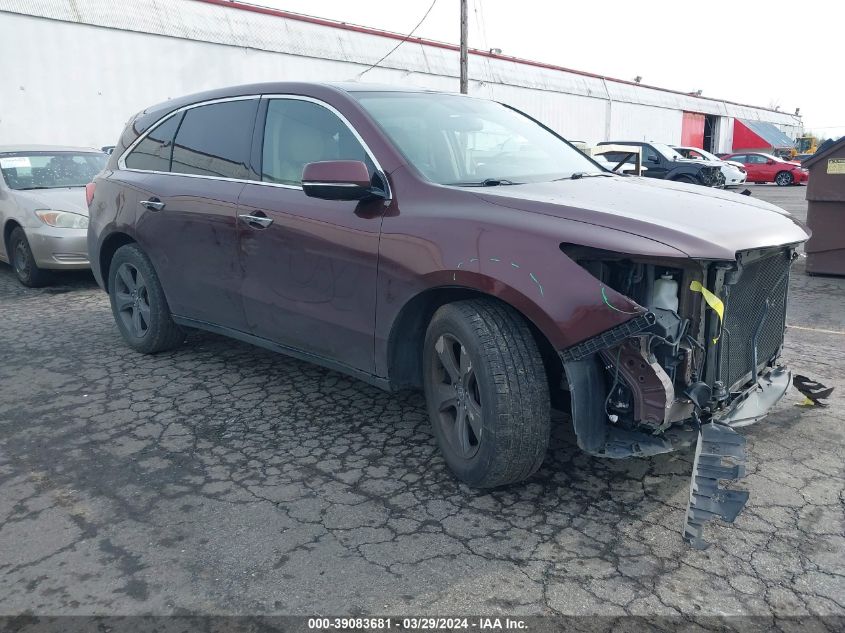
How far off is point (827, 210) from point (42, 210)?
8667mm

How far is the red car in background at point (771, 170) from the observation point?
27.7 meters

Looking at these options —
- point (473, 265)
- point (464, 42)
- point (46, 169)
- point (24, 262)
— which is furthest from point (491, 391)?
point (464, 42)

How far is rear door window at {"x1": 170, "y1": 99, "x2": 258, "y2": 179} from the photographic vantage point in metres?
4.06

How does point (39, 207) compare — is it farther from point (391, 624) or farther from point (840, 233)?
point (840, 233)

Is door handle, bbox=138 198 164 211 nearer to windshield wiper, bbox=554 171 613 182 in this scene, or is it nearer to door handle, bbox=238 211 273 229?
door handle, bbox=238 211 273 229

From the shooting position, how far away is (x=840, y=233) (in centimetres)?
774

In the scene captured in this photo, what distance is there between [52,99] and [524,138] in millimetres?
17485

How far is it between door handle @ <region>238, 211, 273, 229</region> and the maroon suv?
1 cm

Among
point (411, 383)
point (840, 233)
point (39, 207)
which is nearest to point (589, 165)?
point (411, 383)

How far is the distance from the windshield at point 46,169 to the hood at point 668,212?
22.8 ft

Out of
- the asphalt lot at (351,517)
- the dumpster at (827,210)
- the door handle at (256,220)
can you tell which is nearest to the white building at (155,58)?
the dumpster at (827,210)

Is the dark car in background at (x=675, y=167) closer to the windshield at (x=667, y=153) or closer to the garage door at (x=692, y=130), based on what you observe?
the windshield at (x=667, y=153)

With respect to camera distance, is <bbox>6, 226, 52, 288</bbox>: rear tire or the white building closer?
<bbox>6, 226, 52, 288</bbox>: rear tire

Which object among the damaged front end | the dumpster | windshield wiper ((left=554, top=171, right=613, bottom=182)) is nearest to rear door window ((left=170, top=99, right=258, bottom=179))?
windshield wiper ((left=554, top=171, right=613, bottom=182))
